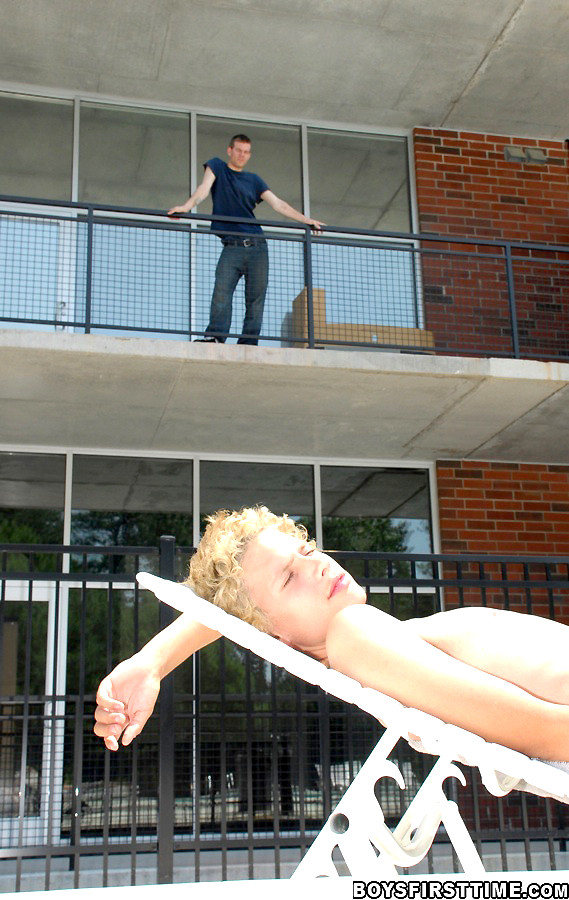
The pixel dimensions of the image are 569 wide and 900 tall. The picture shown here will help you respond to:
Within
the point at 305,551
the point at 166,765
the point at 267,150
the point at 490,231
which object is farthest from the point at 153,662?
the point at 490,231

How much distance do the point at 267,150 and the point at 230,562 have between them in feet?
25.5

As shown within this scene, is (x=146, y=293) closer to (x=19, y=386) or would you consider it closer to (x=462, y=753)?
(x=19, y=386)

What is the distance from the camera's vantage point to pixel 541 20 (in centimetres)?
795

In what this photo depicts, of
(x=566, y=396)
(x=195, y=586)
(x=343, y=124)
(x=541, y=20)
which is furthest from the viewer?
(x=343, y=124)

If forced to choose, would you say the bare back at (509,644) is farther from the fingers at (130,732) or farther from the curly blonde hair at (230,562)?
the fingers at (130,732)

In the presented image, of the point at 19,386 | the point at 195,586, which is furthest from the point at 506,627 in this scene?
the point at 19,386

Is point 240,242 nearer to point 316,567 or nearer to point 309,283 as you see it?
point 309,283

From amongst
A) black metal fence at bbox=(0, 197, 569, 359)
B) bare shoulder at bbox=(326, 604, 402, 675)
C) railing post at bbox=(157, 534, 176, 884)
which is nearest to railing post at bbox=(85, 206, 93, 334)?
black metal fence at bbox=(0, 197, 569, 359)

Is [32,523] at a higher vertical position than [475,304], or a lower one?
lower

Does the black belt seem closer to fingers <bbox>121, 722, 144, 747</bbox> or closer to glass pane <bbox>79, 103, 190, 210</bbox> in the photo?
glass pane <bbox>79, 103, 190, 210</bbox>

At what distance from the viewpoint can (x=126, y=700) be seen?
2031 millimetres

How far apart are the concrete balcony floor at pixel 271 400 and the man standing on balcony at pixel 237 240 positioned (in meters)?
0.48

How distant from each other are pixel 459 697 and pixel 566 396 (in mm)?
5996

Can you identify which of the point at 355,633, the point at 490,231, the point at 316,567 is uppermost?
the point at 490,231
